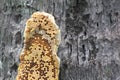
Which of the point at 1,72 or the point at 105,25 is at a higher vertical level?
the point at 105,25

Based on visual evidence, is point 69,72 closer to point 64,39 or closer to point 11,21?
point 64,39

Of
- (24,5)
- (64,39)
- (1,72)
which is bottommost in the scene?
(1,72)

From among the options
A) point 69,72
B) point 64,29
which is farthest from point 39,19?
point 69,72
